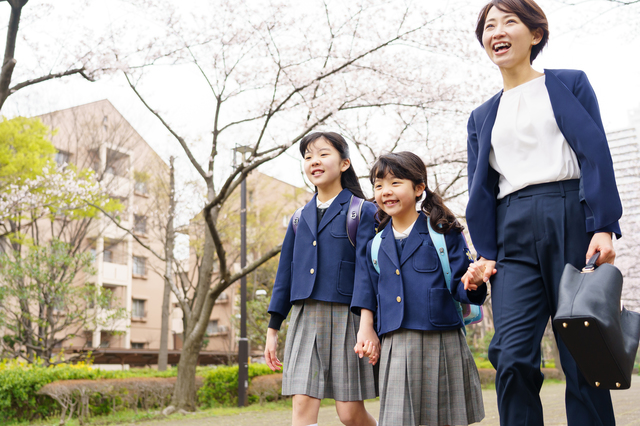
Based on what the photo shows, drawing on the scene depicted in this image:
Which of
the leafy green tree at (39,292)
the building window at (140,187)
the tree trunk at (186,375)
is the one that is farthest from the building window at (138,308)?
the tree trunk at (186,375)

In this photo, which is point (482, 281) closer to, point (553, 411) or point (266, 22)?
point (553, 411)

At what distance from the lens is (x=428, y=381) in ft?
A: 8.63

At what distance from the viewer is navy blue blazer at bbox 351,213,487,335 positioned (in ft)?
8.77

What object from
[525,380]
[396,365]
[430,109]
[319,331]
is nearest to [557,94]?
[525,380]

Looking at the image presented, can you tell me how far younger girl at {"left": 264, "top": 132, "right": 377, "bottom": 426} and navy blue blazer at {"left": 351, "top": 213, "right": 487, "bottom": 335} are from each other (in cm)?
19

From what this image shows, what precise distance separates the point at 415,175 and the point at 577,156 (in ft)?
3.21

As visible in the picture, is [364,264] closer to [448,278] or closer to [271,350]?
[448,278]

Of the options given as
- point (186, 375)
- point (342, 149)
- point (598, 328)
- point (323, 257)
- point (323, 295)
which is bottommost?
point (186, 375)

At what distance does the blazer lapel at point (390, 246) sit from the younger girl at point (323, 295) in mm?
157

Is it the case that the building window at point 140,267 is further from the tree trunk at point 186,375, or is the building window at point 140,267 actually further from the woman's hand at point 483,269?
the woman's hand at point 483,269

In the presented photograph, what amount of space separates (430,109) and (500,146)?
7.88 metres

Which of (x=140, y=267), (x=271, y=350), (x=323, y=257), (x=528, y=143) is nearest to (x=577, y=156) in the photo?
(x=528, y=143)

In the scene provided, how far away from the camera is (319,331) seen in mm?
2992

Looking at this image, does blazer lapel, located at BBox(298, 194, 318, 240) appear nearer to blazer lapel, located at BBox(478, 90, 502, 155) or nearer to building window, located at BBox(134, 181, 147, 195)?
blazer lapel, located at BBox(478, 90, 502, 155)
